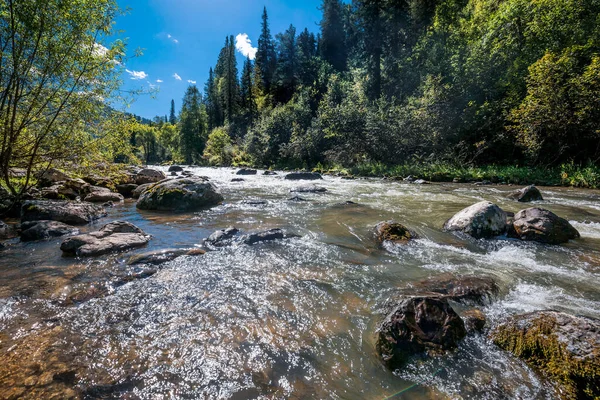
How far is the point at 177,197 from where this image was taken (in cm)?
996

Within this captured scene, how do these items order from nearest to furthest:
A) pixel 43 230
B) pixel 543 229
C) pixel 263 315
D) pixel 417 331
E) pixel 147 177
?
1. pixel 417 331
2. pixel 263 315
3. pixel 543 229
4. pixel 43 230
5. pixel 147 177

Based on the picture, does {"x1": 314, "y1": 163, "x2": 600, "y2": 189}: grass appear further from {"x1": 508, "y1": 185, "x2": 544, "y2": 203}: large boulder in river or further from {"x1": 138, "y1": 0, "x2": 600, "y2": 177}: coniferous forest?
{"x1": 508, "y1": 185, "x2": 544, "y2": 203}: large boulder in river

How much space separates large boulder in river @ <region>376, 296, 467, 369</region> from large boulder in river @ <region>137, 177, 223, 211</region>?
28.7 ft

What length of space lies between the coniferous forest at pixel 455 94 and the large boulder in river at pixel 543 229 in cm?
1416

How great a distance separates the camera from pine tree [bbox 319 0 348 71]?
55.9 metres

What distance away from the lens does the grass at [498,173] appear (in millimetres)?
14703

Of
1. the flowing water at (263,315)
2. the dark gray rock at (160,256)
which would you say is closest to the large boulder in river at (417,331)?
the flowing water at (263,315)

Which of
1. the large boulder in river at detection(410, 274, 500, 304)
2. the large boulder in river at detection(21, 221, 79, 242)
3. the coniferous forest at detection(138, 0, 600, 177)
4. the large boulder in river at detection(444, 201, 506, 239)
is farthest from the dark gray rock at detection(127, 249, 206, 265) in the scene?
the coniferous forest at detection(138, 0, 600, 177)

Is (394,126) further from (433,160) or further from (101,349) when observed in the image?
(101,349)

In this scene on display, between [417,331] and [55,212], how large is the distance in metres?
9.71

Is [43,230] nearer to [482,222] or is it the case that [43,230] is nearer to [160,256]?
[160,256]

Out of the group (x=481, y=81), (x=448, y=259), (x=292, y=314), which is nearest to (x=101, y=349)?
(x=292, y=314)

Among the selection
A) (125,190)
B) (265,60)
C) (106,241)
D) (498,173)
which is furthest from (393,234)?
(265,60)

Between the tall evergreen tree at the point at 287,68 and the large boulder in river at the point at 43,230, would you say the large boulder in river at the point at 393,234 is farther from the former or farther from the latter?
the tall evergreen tree at the point at 287,68
